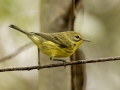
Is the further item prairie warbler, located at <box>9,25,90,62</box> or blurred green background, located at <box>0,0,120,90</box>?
blurred green background, located at <box>0,0,120,90</box>

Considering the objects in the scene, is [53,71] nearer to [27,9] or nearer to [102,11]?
[27,9]

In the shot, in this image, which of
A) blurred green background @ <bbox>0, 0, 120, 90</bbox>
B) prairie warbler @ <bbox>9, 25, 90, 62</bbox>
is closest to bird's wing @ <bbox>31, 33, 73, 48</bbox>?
prairie warbler @ <bbox>9, 25, 90, 62</bbox>

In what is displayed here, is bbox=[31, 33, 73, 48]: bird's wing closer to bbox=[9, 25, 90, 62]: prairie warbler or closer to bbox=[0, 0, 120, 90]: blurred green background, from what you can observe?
bbox=[9, 25, 90, 62]: prairie warbler

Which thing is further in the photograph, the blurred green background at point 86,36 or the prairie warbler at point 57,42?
the blurred green background at point 86,36

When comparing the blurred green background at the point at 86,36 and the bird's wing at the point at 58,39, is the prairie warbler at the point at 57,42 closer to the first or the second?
the bird's wing at the point at 58,39

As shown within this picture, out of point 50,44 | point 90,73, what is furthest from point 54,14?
point 90,73

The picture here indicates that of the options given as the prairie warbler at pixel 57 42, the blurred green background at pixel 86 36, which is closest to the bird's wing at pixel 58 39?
the prairie warbler at pixel 57 42
